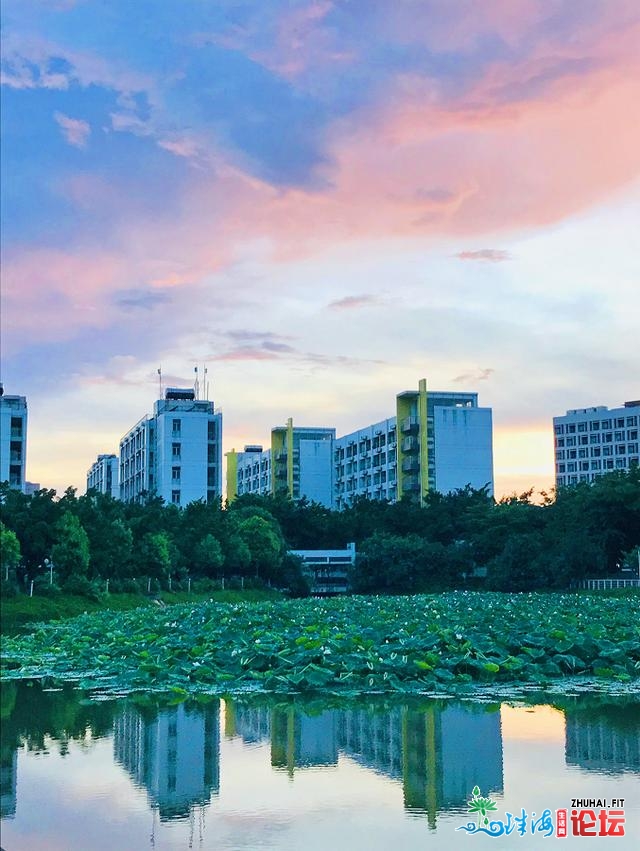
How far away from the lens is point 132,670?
1216 cm

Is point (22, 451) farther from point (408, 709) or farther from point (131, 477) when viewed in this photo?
point (408, 709)

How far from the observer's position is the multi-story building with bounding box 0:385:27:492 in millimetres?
43688

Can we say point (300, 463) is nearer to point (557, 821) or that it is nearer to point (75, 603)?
point (75, 603)

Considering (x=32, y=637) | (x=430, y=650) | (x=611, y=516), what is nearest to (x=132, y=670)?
(x=32, y=637)

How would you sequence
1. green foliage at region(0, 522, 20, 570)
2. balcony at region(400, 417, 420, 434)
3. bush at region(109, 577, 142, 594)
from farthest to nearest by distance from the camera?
balcony at region(400, 417, 420, 434)
bush at region(109, 577, 142, 594)
green foliage at region(0, 522, 20, 570)

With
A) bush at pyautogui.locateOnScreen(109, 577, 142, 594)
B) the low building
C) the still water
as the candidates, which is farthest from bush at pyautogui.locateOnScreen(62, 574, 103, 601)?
the low building

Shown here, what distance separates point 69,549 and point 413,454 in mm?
36906

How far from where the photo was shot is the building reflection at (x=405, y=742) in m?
6.98

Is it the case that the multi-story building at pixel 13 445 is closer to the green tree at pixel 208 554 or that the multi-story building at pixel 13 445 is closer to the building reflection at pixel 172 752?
the green tree at pixel 208 554

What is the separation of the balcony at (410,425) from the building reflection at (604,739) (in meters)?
44.7

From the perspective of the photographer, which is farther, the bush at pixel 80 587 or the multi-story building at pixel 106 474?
the multi-story building at pixel 106 474

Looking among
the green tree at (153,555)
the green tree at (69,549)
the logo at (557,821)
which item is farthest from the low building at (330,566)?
the logo at (557,821)

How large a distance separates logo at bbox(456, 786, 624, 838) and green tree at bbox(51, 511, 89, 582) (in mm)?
13364

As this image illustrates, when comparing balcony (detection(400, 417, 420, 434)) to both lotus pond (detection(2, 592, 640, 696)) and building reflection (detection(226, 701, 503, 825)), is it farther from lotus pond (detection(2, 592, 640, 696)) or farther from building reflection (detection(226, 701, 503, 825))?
building reflection (detection(226, 701, 503, 825))
